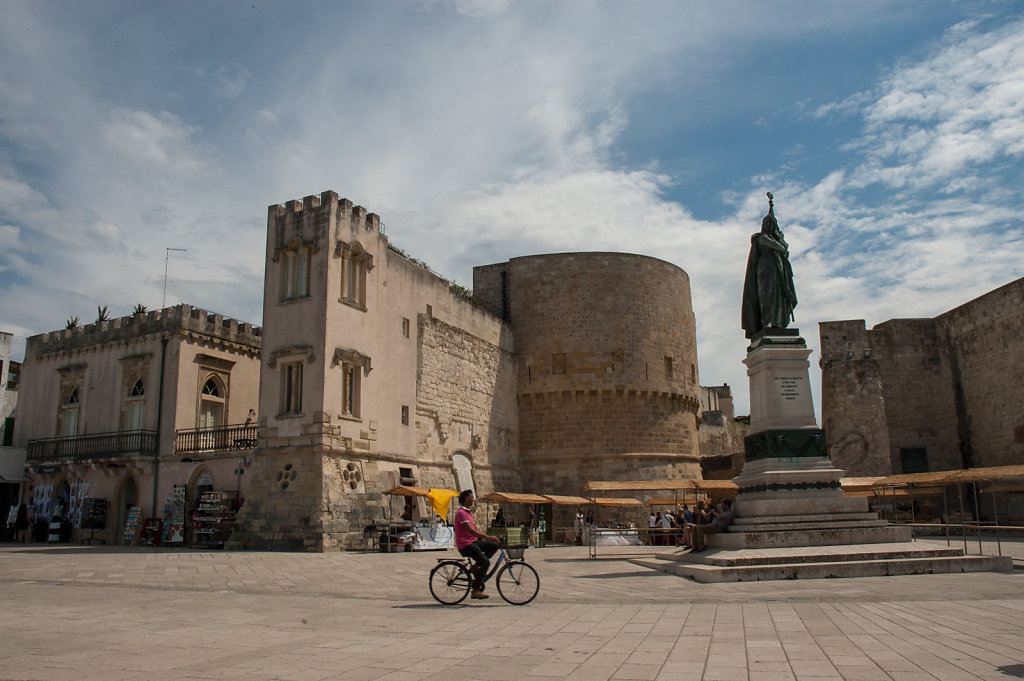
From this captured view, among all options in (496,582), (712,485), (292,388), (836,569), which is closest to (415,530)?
(292,388)

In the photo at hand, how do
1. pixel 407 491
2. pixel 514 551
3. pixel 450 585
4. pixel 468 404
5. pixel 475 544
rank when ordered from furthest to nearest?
pixel 468 404
pixel 407 491
pixel 514 551
pixel 450 585
pixel 475 544

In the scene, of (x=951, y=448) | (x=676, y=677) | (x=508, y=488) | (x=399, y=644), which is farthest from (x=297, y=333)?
(x=951, y=448)

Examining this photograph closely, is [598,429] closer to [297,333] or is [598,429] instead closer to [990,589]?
[297,333]

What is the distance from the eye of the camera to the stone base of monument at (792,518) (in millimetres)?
10438

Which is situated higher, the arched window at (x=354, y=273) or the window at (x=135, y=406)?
the arched window at (x=354, y=273)

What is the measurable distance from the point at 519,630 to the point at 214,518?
15281mm

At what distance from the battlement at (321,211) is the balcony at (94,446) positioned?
7.38 m

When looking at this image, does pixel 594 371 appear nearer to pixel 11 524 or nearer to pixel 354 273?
pixel 354 273

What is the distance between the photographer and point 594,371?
1137 inches

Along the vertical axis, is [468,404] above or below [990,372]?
below

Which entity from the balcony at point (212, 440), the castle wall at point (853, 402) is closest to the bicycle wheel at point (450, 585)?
the balcony at point (212, 440)

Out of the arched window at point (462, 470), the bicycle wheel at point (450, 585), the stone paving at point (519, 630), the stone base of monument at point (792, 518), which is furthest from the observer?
the arched window at point (462, 470)

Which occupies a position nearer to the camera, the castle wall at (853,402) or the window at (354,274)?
the window at (354,274)

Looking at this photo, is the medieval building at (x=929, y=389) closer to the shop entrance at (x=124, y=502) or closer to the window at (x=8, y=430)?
the shop entrance at (x=124, y=502)
